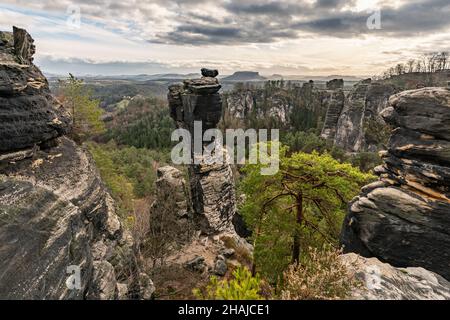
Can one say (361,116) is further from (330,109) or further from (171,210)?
(171,210)

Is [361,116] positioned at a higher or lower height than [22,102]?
lower

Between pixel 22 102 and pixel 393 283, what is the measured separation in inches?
448

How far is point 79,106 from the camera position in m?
32.0

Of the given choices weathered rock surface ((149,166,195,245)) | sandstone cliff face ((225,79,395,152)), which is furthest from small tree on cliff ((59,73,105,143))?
sandstone cliff face ((225,79,395,152))

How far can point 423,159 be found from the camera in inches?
400

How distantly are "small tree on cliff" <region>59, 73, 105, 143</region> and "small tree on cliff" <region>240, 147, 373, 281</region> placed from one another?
23.9 meters

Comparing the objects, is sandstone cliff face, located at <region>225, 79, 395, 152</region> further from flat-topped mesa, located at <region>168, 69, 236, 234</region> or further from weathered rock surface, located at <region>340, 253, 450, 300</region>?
weathered rock surface, located at <region>340, 253, 450, 300</region>

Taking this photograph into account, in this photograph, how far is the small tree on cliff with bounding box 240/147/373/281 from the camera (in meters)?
13.1

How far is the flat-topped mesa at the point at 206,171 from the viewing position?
27156 millimetres

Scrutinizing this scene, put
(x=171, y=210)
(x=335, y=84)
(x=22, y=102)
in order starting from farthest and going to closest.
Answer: (x=335, y=84)
(x=171, y=210)
(x=22, y=102)

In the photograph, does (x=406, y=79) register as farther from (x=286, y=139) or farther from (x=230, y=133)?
(x=230, y=133)

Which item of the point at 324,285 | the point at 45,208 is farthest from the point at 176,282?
the point at 324,285
